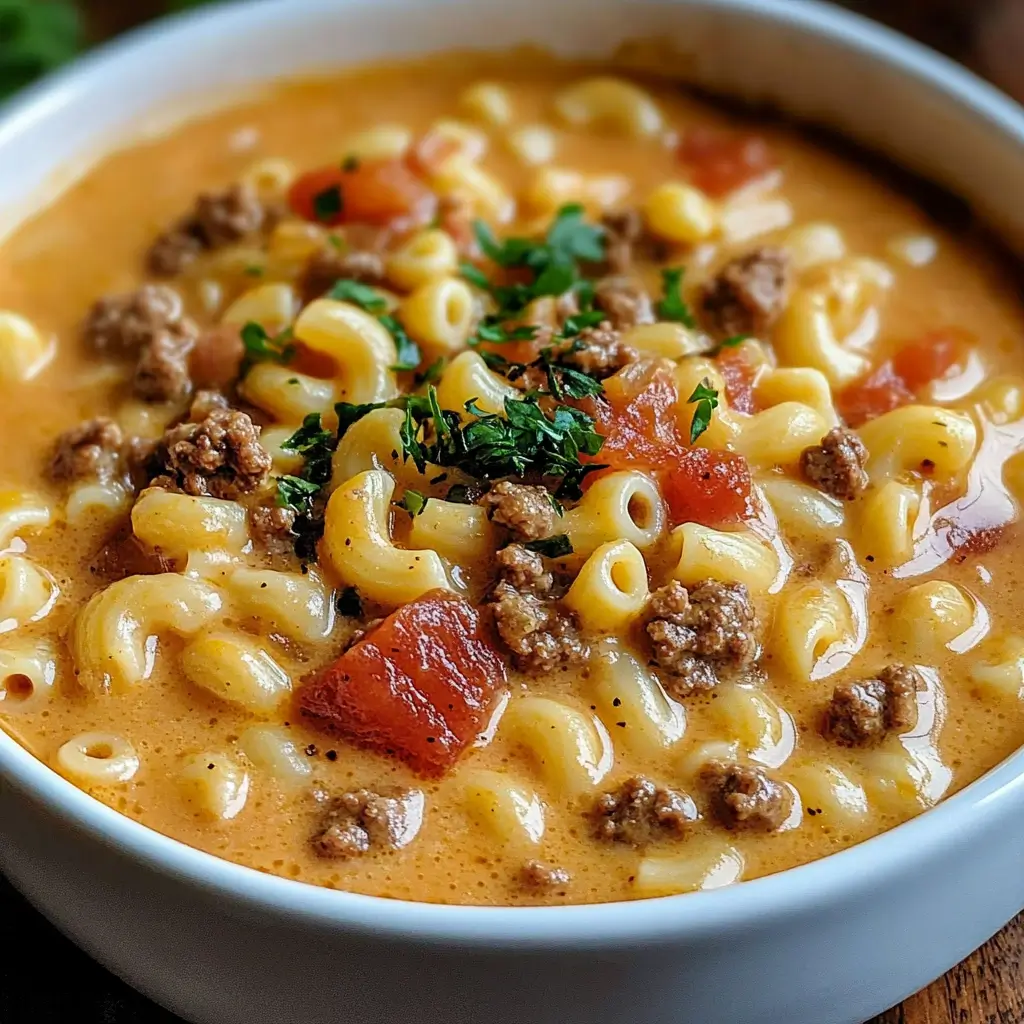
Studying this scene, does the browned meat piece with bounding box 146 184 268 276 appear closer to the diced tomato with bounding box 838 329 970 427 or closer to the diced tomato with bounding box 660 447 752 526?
the diced tomato with bounding box 660 447 752 526

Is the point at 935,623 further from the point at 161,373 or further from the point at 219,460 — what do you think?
the point at 161,373

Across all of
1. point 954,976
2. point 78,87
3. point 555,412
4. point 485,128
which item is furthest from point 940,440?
point 78,87

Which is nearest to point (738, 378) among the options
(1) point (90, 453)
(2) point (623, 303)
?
(2) point (623, 303)

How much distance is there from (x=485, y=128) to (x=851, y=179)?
1.13 meters

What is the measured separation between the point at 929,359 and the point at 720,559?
40.4 inches

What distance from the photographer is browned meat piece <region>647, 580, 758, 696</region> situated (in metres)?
2.95

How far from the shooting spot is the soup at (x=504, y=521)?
279 cm

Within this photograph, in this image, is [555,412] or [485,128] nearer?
[555,412]

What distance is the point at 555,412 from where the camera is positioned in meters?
3.20

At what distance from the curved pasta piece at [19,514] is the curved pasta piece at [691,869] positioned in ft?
5.23

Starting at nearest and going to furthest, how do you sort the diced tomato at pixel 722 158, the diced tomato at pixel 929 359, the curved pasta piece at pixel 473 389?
the curved pasta piece at pixel 473 389 → the diced tomato at pixel 929 359 → the diced tomato at pixel 722 158

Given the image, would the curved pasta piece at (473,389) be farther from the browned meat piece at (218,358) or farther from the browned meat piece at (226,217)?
the browned meat piece at (226,217)

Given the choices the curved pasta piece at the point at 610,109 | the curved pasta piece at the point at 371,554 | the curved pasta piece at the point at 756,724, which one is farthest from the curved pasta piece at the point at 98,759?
the curved pasta piece at the point at 610,109

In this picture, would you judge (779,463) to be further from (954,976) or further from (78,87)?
(78,87)
